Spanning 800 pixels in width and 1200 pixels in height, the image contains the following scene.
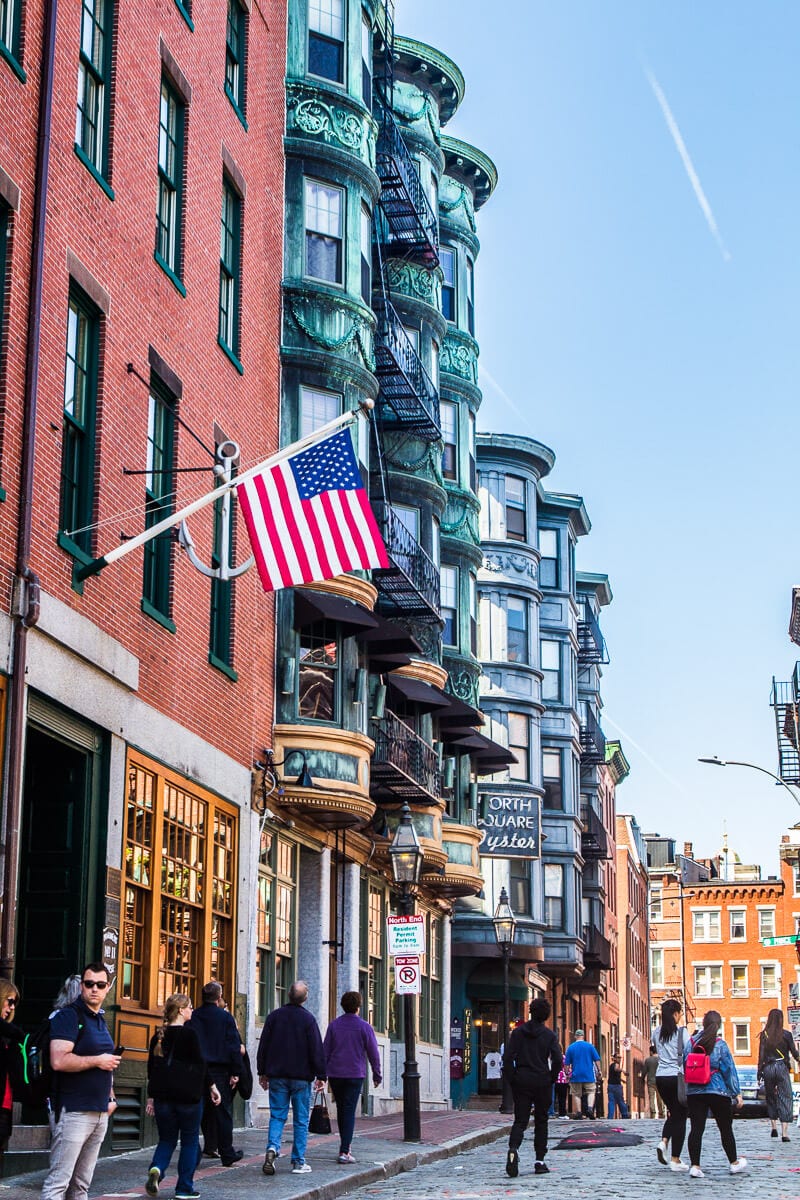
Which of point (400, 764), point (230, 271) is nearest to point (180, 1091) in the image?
point (230, 271)

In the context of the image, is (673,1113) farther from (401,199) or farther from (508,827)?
(508,827)

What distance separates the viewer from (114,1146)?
18281 millimetres

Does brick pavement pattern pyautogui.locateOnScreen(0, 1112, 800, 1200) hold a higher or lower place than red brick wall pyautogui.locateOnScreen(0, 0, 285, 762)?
lower

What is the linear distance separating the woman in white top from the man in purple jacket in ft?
15.0

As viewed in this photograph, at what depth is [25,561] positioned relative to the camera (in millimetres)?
15891

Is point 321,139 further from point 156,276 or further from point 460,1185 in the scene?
point 460,1185

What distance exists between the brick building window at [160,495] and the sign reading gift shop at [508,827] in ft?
73.8

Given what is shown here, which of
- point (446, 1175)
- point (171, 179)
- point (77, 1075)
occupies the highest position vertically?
point (171, 179)

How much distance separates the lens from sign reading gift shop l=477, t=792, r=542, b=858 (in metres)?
42.7

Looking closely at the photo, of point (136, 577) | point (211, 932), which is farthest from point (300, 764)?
point (136, 577)

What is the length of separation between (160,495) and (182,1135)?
853 cm

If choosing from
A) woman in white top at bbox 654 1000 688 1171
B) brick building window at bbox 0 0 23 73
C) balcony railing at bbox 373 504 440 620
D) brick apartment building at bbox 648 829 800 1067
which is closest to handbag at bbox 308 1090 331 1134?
woman in white top at bbox 654 1000 688 1171

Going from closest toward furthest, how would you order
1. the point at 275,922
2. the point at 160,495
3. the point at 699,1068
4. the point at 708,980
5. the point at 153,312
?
the point at 699,1068 → the point at 153,312 → the point at 160,495 → the point at 275,922 → the point at 708,980

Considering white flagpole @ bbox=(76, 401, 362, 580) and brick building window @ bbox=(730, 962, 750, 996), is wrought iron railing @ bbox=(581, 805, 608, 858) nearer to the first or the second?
brick building window @ bbox=(730, 962, 750, 996)
